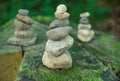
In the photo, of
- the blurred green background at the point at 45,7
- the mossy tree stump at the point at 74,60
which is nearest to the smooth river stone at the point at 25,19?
the mossy tree stump at the point at 74,60

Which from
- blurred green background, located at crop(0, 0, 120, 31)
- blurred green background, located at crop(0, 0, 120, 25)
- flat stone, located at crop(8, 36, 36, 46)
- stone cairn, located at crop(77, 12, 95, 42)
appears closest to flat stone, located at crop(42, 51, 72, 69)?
flat stone, located at crop(8, 36, 36, 46)

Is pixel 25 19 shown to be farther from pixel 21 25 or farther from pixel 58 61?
pixel 58 61

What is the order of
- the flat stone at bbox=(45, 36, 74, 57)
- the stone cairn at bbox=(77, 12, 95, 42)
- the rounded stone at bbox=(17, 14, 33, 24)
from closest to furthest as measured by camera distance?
the flat stone at bbox=(45, 36, 74, 57) → the rounded stone at bbox=(17, 14, 33, 24) → the stone cairn at bbox=(77, 12, 95, 42)

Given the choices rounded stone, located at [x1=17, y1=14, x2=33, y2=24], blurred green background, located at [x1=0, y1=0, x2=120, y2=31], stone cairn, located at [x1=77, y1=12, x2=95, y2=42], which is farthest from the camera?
blurred green background, located at [x1=0, y1=0, x2=120, y2=31]

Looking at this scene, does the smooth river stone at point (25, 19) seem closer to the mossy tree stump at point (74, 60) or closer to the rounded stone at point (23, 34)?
the rounded stone at point (23, 34)

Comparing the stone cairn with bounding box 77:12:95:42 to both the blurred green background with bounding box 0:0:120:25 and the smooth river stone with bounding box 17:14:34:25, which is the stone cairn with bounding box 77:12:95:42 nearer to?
the smooth river stone with bounding box 17:14:34:25

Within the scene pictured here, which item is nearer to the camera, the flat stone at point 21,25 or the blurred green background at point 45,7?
the flat stone at point 21,25
